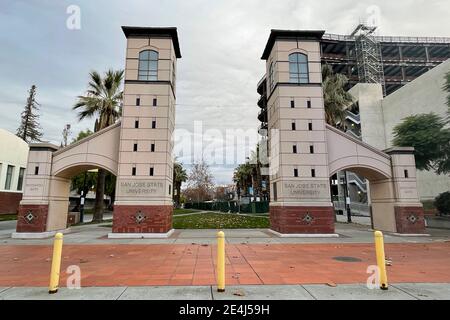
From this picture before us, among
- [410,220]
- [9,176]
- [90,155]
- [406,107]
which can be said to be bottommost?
[410,220]

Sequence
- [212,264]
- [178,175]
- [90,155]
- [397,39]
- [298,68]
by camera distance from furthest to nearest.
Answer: [178,175], [397,39], [298,68], [90,155], [212,264]

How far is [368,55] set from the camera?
173 ft

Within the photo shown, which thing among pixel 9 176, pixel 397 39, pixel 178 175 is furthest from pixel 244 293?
pixel 397 39

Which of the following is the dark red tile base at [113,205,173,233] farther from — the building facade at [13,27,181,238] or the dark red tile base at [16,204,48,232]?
the dark red tile base at [16,204,48,232]

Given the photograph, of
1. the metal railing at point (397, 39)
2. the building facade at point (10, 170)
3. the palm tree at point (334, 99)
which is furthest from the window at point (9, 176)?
the metal railing at point (397, 39)

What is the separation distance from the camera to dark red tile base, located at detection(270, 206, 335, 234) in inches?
639

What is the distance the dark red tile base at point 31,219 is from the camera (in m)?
15.5

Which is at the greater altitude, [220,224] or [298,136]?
[298,136]

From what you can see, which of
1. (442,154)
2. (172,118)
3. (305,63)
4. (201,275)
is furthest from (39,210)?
(442,154)

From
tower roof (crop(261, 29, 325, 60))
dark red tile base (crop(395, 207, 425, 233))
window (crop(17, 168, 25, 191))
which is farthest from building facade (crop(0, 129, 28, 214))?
dark red tile base (crop(395, 207, 425, 233))

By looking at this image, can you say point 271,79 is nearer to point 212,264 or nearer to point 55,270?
point 212,264

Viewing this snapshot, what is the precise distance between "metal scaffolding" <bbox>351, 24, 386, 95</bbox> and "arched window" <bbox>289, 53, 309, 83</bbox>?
4048 cm

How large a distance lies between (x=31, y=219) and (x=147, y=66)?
11.2m

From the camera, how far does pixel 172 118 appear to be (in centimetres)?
1836
